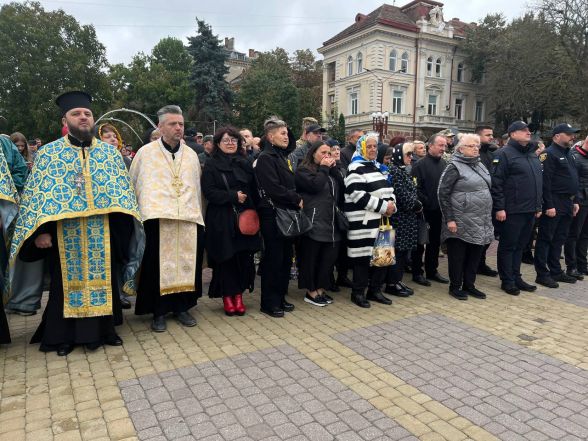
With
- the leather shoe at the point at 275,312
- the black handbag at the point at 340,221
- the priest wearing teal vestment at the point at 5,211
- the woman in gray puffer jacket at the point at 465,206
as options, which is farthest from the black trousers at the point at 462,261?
the priest wearing teal vestment at the point at 5,211

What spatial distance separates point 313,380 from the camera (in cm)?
362

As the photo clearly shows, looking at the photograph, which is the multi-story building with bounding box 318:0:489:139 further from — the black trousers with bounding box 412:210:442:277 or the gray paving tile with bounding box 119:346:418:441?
the gray paving tile with bounding box 119:346:418:441

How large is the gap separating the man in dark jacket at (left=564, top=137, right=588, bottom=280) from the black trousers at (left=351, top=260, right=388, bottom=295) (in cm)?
351

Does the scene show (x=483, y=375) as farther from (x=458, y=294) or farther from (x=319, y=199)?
(x=319, y=199)

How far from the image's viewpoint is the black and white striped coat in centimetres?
542

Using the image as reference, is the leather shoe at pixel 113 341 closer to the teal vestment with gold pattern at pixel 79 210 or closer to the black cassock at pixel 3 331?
the teal vestment with gold pattern at pixel 79 210

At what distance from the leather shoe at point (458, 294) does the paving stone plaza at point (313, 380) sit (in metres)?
0.60

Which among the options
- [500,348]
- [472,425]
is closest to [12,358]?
[472,425]

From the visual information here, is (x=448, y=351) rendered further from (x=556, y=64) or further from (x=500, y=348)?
(x=556, y=64)

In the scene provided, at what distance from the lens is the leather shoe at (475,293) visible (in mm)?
6051

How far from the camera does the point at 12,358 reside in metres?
4.03

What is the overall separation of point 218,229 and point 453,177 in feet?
10.1

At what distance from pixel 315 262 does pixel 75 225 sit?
269 centimetres

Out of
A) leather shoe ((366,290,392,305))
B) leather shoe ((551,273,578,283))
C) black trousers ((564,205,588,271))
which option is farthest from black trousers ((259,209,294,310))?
black trousers ((564,205,588,271))
